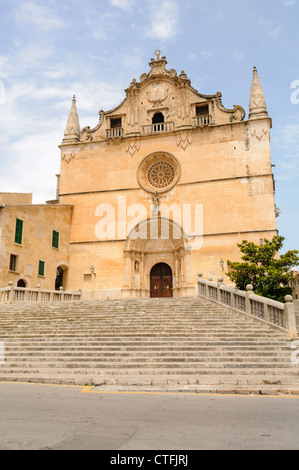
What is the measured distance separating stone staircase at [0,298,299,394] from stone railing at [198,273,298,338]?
1.04 ft

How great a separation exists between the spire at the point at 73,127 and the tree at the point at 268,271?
1727cm

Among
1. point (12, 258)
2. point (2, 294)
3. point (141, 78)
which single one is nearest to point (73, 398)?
point (2, 294)

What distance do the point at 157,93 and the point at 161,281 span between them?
14.0 m

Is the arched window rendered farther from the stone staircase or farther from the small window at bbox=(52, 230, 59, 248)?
the stone staircase

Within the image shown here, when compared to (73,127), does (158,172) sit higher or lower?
lower

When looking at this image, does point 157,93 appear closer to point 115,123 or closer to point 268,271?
point 115,123

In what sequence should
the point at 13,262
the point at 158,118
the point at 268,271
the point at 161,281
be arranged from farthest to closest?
the point at 158,118 < the point at 161,281 < the point at 13,262 < the point at 268,271

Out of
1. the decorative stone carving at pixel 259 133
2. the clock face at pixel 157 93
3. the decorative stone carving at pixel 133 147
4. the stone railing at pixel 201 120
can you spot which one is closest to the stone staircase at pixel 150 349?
the decorative stone carving at pixel 259 133

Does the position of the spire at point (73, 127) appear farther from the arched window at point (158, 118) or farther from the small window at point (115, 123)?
the arched window at point (158, 118)

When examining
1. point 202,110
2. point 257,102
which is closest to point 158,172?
point 202,110

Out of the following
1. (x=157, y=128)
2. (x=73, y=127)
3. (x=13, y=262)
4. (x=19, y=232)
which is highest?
(x=73, y=127)

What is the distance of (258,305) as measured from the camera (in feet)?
45.9

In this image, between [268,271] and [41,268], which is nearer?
[268,271]

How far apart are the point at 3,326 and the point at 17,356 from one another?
3.45 meters
